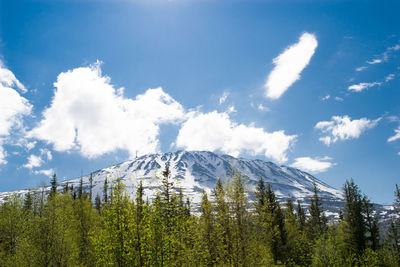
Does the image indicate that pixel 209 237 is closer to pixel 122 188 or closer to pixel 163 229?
pixel 163 229

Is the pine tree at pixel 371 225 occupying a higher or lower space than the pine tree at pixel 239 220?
lower

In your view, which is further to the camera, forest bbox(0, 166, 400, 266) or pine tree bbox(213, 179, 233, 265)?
pine tree bbox(213, 179, 233, 265)

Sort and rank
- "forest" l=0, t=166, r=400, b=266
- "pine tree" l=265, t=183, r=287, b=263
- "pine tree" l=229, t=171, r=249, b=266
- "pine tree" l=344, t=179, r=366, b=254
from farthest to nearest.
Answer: "pine tree" l=344, t=179, r=366, b=254
"pine tree" l=265, t=183, r=287, b=263
"pine tree" l=229, t=171, r=249, b=266
"forest" l=0, t=166, r=400, b=266

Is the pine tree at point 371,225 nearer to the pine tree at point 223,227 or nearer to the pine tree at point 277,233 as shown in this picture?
the pine tree at point 277,233

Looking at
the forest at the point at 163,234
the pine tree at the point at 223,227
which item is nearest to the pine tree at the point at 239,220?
the forest at the point at 163,234

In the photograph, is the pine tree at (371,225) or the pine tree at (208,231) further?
the pine tree at (371,225)

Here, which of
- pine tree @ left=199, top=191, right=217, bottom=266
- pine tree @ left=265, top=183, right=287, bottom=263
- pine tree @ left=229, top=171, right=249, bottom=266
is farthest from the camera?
pine tree @ left=265, top=183, right=287, bottom=263

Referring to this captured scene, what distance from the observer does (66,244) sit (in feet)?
74.3

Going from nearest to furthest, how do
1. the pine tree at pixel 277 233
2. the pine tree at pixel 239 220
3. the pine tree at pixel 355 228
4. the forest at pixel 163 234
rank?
the forest at pixel 163 234, the pine tree at pixel 239 220, the pine tree at pixel 277 233, the pine tree at pixel 355 228

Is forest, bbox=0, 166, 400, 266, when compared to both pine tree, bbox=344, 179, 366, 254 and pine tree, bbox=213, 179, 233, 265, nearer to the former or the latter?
pine tree, bbox=213, 179, 233, 265

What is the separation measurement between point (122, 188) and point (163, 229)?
3495 millimetres

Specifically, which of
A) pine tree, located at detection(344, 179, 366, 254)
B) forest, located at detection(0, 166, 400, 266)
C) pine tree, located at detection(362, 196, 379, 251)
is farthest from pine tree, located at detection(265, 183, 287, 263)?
pine tree, located at detection(362, 196, 379, 251)

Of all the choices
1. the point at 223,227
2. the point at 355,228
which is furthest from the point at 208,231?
the point at 355,228

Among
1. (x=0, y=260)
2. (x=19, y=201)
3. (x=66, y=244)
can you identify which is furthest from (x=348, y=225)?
(x=19, y=201)
